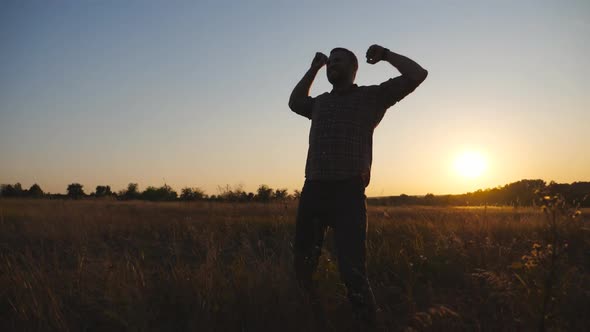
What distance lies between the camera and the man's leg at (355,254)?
2756 millimetres

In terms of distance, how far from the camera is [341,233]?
2.90 m

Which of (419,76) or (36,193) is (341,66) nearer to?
(419,76)

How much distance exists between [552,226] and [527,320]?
0.65m

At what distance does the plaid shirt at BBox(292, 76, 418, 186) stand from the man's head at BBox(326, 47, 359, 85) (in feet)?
0.37

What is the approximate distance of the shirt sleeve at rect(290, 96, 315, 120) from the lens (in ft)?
11.7

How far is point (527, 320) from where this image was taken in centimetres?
224

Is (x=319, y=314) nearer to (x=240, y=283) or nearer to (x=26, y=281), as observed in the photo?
(x=240, y=283)

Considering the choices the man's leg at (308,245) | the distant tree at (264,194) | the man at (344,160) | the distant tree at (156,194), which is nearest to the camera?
the man at (344,160)

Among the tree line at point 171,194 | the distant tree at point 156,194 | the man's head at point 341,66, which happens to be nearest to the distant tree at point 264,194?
the tree line at point 171,194

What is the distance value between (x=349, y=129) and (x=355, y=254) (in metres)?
0.91

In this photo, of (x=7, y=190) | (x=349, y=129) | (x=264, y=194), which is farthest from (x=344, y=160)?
(x=7, y=190)

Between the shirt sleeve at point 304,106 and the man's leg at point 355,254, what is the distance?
96 cm

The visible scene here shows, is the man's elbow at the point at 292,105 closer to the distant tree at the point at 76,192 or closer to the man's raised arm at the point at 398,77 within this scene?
the man's raised arm at the point at 398,77

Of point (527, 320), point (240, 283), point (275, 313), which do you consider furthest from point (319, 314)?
point (527, 320)
